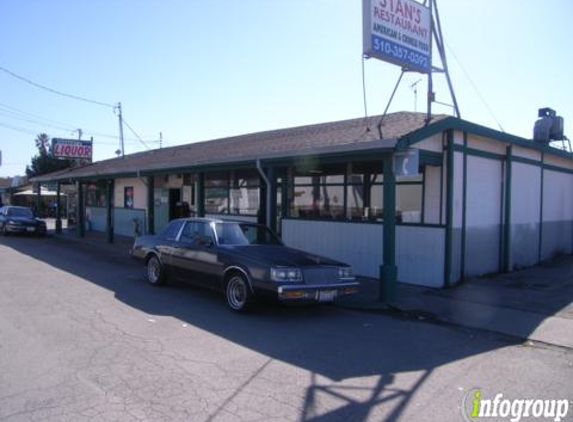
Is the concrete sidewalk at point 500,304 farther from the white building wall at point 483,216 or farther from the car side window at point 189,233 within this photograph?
the car side window at point 189,233

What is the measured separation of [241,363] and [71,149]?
30.1m

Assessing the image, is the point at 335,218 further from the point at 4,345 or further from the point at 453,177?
the point at 4,345

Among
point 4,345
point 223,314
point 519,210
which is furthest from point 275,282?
point 519,210

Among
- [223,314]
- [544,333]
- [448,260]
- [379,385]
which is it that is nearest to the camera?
[379,385]

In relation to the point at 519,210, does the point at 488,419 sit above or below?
below

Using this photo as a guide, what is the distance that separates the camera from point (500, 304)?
28.1 feet

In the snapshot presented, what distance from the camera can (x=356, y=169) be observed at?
11680 millimetres

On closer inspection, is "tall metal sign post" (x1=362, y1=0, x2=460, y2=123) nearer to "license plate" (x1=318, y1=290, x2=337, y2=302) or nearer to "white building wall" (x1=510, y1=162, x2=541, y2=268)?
"white building wall" (x1=510, y1=162, x2=541, y2=268)

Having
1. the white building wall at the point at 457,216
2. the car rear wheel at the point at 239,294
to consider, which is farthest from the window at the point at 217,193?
the car rear wheel at the point at 239,294

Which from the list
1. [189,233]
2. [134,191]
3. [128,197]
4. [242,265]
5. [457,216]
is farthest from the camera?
[128,197]

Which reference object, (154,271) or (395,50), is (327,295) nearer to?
(154,271)

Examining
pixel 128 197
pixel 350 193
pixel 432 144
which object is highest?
pixel 432 144

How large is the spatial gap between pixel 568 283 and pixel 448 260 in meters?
3.22

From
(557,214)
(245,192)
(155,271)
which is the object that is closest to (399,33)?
(155,271)
